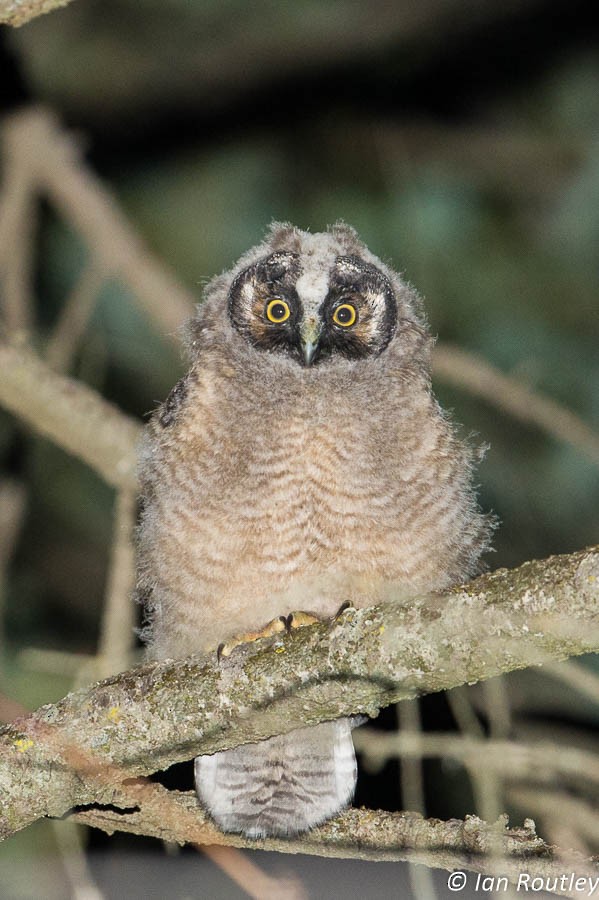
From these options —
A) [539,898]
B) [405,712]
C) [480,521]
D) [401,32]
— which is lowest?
[539,898]

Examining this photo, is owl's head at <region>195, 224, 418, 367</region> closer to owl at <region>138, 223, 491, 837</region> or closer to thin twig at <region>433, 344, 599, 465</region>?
owl at <region>138, 223, 491, 837</region>

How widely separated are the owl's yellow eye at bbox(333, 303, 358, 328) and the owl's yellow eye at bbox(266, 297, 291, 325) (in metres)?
0.17

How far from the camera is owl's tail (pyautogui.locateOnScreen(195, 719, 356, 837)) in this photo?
3652 millimetres

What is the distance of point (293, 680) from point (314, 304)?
1.50 m

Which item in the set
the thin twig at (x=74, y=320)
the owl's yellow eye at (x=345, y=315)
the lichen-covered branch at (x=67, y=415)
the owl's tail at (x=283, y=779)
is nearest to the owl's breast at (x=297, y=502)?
the owl's yellow eye at (x=345, y=315)

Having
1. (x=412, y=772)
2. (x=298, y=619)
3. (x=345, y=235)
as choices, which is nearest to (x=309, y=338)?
(x=345, y=235)

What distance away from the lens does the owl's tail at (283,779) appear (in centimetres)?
365

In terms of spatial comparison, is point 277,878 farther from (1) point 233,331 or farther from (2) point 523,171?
(2) point 523,171

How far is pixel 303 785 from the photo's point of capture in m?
3.77

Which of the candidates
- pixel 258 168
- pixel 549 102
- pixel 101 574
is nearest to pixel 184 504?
pixel 101 574

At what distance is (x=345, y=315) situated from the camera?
3715 millimetres

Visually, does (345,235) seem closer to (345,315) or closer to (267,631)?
(345,315)

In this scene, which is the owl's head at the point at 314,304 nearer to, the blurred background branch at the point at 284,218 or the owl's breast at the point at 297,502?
the owl's breast at the point at 297,502

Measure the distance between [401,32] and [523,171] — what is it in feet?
4.39
